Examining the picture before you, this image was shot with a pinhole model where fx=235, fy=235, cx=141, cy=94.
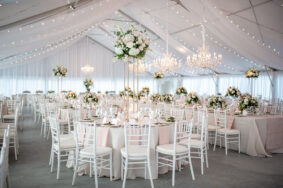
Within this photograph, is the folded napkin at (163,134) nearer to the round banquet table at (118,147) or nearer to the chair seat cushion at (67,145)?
the round banquet table at (118,147)

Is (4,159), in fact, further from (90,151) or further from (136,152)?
(136,152)

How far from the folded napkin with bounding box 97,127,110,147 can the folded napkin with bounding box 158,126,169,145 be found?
3.15 ft

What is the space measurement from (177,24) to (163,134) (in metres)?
8.03

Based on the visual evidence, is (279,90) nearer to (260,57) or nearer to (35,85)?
(260,57)

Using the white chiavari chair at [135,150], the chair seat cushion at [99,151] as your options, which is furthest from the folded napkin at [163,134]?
the chair seat cushion at [99,151]

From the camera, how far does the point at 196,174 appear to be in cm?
442

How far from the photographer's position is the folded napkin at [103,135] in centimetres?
420

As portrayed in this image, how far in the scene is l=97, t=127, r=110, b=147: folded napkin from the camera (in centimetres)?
420

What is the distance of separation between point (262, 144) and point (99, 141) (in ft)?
13.3

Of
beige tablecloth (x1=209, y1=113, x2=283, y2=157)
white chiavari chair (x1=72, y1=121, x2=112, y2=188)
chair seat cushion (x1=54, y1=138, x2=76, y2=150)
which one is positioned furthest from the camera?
beige tablecloth (x1=209, y1=113, x2=283, y2=157)

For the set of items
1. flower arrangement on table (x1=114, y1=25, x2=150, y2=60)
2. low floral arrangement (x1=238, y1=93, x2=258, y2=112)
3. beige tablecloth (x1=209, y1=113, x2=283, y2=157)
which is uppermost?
flower arrangement on table (x1=114, y1=25, x2=150, y2=60)

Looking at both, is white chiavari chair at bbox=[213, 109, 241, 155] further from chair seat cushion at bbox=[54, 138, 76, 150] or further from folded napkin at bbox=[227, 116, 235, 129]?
chair seat cushion at bbox=[54, 138, 76, 150]

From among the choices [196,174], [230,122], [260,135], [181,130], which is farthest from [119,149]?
[260,135]

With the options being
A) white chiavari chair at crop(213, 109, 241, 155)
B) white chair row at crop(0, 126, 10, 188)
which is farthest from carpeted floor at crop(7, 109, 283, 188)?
white chair row at crop(0, 126, 10, 188)
